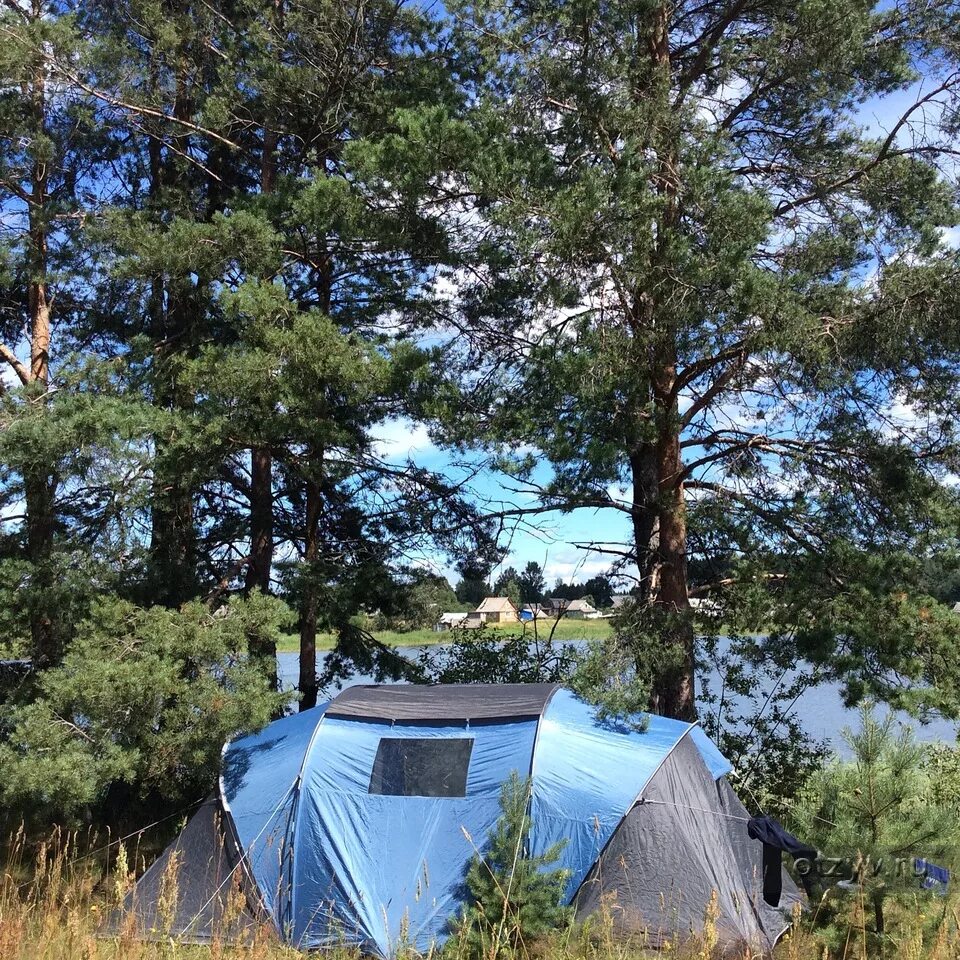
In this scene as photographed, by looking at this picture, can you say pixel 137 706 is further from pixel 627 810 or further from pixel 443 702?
pixel 627 810

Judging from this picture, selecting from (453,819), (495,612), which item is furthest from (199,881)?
(495,612)

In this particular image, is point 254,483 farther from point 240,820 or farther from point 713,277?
point 713,277

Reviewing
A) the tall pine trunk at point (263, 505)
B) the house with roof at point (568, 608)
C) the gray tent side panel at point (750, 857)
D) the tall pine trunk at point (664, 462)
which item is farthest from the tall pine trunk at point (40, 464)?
the gray tent side panel at point (750, 857)

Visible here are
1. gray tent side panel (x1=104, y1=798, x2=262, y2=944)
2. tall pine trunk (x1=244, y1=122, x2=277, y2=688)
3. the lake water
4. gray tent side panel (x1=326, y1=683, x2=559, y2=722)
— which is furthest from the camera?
the lake water

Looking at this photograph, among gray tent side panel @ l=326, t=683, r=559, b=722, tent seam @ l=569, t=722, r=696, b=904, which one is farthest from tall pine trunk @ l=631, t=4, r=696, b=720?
gray tent side panel @ l=326, t=683, r=559, b=722

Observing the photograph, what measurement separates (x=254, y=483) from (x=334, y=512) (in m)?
0.97

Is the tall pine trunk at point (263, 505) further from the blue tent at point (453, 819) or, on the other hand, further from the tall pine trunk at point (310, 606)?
the blue tent at point (453, 819)

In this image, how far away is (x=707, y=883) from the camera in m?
5.77

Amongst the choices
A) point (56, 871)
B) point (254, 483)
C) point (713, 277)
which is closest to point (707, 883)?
point (56, 871)

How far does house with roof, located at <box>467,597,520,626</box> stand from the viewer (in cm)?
1021

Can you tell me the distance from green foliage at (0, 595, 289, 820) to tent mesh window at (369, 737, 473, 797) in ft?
4.10

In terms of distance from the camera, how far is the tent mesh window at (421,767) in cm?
616

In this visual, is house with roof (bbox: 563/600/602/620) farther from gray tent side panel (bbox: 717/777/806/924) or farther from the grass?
the grass

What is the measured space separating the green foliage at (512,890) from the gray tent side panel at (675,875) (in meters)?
0.36
